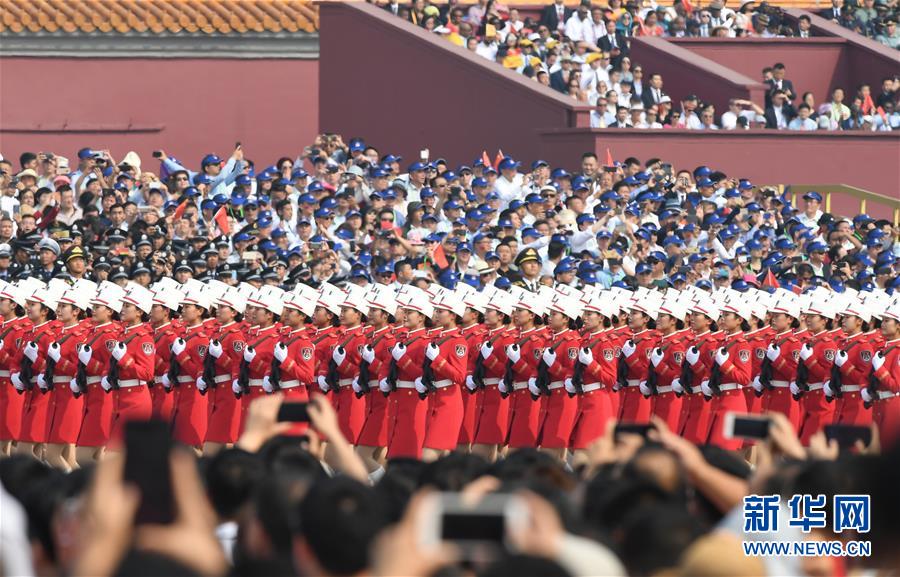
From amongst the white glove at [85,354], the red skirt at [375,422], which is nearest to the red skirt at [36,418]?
the white glove at [85,354]

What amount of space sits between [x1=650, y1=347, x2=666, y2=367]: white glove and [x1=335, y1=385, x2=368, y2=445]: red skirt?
94.7 inches

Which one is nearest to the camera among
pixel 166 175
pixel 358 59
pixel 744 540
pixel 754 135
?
pixel 744 540

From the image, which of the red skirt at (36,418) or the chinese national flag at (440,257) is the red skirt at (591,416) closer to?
the red skirt at (36,418)

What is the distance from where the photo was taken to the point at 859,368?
16891 mm

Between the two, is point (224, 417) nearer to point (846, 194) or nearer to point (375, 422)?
point (375, 422)

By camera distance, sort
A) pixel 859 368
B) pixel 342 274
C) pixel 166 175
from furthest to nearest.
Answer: pixel 166 175
pixel 342 274
pixel 859 368

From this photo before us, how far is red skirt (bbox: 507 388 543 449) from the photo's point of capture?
17.2 m

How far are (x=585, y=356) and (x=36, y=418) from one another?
459cm

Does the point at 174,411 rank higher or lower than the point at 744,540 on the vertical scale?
lower

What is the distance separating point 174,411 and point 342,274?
3.55 m

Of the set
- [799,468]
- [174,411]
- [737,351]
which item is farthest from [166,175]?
[799,468]

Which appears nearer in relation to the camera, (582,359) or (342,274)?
(582,359)

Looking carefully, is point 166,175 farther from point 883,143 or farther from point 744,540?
point 744,540

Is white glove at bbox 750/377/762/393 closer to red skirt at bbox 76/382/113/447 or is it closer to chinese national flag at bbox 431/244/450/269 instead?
chinese national flag at bbox 431/244/450/269
